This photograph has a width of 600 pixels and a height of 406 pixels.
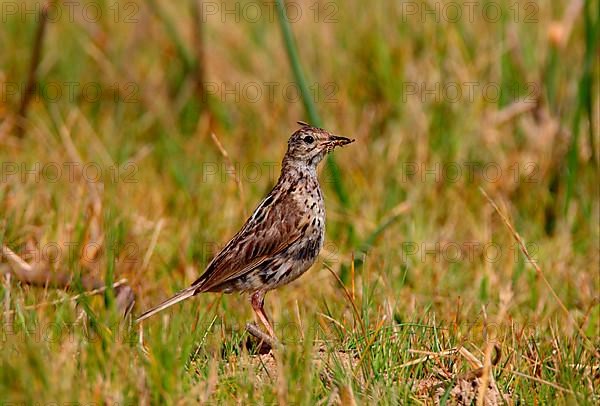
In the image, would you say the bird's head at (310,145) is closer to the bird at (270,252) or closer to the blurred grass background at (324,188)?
the bird at (270,252)

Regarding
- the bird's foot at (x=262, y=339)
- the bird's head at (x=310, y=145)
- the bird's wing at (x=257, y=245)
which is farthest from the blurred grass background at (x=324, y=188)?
the bird's head at (x=310, y=145)

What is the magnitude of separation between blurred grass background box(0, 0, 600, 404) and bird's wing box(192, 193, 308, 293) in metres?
0.22

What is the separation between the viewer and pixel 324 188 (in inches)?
300

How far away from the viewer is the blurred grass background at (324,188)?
4336 millimetres

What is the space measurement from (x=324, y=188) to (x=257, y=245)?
2399 millimetres

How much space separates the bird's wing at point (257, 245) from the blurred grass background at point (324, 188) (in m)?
0.22

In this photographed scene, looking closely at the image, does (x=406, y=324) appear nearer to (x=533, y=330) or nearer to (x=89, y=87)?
(x=533, y=330)

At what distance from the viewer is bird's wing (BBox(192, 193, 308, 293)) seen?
204 inches

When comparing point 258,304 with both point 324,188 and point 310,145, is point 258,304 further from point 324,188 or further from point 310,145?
point 324,188

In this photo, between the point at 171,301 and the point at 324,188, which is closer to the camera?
the point at 171,301

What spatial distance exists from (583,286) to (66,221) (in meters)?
3.13

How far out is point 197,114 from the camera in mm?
8492

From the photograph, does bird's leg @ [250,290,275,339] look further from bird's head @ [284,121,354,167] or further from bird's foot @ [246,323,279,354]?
bird's head @ [284,121,354,167]

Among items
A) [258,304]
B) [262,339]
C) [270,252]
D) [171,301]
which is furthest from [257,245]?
[262,339]
